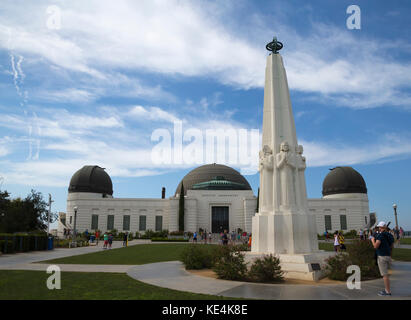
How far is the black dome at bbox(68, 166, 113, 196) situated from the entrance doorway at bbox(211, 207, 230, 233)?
2047 cm

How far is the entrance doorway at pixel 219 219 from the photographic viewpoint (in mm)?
45875

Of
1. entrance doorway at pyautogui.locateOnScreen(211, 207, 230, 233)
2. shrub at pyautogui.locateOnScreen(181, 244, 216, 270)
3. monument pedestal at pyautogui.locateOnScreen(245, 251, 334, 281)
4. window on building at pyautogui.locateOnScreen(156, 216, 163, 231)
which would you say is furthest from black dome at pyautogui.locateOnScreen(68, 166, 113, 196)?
monument pedestal at pyautogui.locateOnScreen(245, 251, 334, 281)

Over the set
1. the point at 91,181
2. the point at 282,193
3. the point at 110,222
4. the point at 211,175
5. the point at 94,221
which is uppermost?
the point at 211,175

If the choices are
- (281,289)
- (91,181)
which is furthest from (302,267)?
(91,181)

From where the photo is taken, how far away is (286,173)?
35.8 feet

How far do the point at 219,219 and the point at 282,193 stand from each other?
3649 centimetres

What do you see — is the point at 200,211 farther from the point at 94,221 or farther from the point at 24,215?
the point at 24,215

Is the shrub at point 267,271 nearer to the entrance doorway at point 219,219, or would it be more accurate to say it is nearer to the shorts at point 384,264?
the shorts at point 384,264

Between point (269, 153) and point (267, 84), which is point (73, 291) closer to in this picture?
point (269, 153)

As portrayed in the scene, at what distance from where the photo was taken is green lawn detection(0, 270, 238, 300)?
619cm

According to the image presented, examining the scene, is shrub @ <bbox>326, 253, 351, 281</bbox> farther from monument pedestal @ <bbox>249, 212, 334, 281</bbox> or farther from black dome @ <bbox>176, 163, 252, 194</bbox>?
black dome @ <bbox>176, 163, 252, 194</bbox>

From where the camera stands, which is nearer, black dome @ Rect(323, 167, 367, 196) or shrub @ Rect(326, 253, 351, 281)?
shrub @ Rect(326, 253, 351, 281)

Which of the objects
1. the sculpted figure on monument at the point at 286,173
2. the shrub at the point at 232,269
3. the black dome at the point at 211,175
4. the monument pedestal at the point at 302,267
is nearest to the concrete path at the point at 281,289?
the shrub at the point at 232,269
